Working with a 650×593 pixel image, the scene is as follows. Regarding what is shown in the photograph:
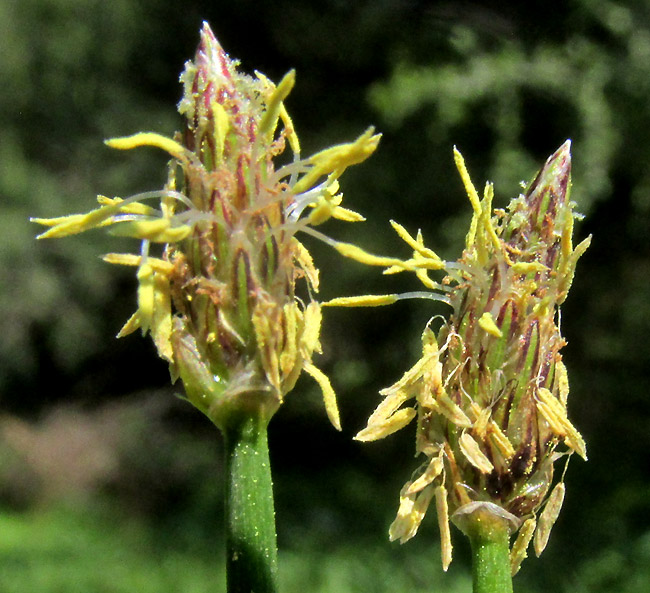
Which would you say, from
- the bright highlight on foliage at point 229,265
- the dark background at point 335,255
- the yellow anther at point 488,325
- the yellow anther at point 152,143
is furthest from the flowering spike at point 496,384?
the dark background at point 335,255

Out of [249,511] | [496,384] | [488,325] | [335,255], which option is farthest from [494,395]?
[335,255]

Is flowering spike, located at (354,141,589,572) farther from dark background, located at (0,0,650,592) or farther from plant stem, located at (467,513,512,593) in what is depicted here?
dark background, located at (0,0,650,592)

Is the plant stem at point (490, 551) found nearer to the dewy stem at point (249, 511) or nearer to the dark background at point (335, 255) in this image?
the dewy stem at point (249, 511)

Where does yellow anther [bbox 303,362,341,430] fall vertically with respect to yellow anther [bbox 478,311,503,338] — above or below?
below

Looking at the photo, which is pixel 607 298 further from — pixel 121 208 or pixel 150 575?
pixel 121 208

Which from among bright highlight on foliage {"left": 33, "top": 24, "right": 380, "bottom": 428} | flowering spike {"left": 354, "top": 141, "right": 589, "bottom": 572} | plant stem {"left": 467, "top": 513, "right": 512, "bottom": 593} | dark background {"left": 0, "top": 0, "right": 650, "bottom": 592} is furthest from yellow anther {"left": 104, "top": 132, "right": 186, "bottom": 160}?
dark background {"left": 0, "top": 0, "right": 650, "bottom": 592}

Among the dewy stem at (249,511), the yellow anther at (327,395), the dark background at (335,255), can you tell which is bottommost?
the dark background at (335,255)

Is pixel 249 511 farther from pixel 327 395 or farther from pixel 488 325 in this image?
pixel 488 325
